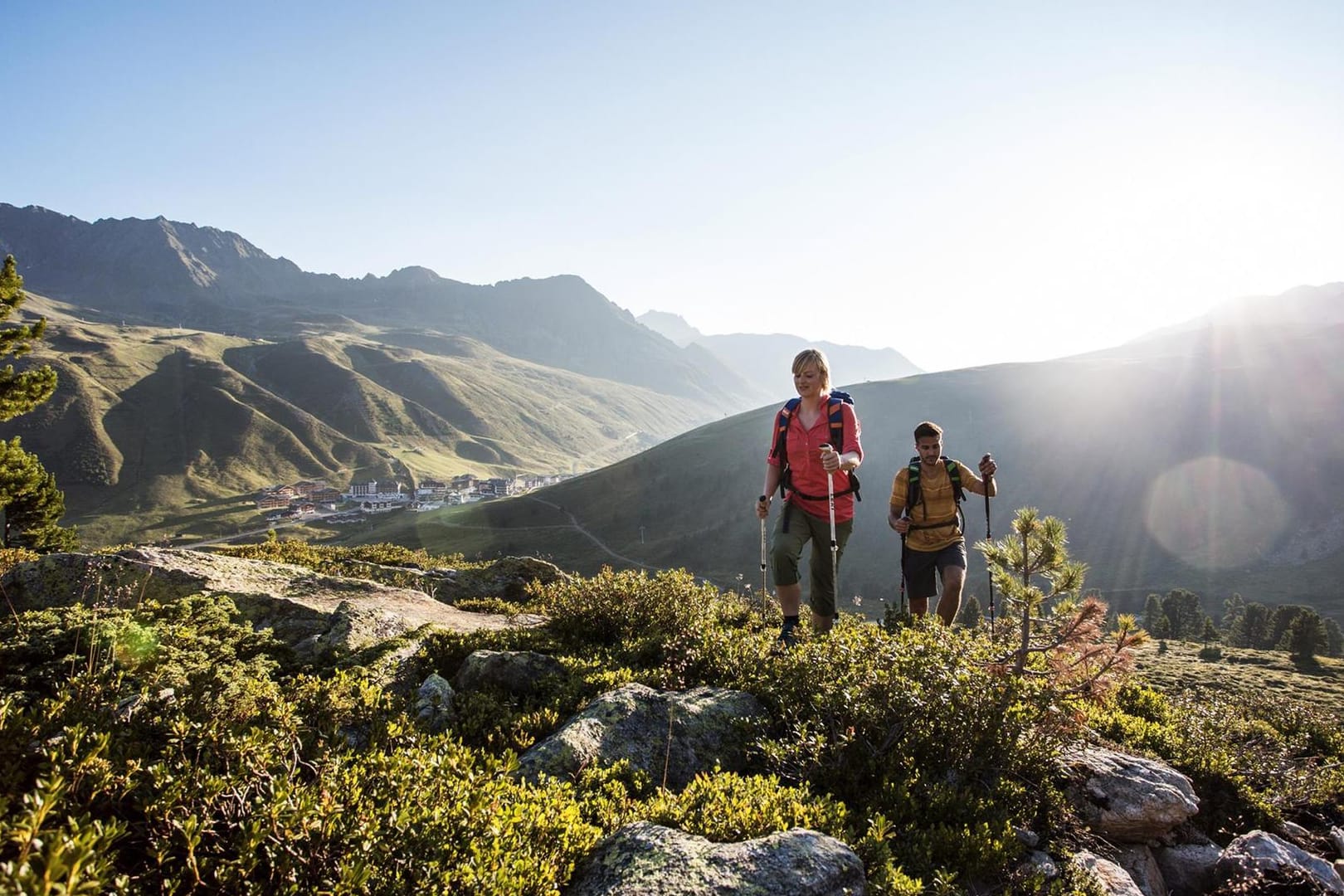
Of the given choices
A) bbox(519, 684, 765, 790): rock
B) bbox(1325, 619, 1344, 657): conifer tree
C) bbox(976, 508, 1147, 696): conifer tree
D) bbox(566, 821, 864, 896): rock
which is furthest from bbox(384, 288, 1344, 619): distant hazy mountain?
bbox(566, 821, 864, 896): rock

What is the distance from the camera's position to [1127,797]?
15.7 feet

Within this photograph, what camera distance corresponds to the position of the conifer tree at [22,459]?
17391mm

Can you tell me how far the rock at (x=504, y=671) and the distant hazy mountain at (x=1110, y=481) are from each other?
322ft

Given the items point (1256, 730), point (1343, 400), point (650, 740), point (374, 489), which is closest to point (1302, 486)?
point (1343, 400)

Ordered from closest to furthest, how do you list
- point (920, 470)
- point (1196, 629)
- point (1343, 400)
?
point (920, 470) → point (1196, 629) → point (1343, 400)

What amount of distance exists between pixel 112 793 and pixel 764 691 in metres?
4.29

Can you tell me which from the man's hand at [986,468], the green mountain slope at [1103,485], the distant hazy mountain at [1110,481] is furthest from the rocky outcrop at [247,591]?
the distant hazy mountain at [1110,481]

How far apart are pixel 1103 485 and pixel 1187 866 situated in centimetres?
14985

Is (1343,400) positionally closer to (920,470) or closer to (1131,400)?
(1131,400)

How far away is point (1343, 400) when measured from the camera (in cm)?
13750

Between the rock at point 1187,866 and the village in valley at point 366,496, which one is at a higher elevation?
the rock at point 1187,866

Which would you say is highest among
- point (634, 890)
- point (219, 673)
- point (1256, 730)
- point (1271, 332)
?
point (1271, 332)

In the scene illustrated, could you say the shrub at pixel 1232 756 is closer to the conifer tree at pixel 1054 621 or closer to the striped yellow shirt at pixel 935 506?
the conifer tree at pixel 1054 621

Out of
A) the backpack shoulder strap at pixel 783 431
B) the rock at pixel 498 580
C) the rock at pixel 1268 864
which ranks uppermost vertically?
the backpack shoulder strap at pixel 783 431
